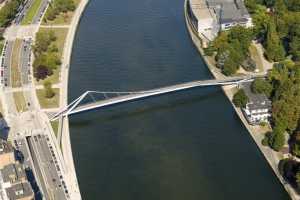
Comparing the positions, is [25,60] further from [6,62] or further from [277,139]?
[277,139]

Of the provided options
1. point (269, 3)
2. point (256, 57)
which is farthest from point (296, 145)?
point (269, 3)

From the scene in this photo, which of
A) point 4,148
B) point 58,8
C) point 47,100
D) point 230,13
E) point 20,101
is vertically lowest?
→ point 47,100

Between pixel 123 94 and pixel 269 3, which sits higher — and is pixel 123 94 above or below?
below

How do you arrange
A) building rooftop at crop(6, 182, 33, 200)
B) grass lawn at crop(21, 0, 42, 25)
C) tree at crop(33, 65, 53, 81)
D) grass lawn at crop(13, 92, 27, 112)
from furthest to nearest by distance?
grass lawn at crop(21, 0, 42, 25) < tree at crop(33, 65, 53, 81) < grass lawn at crop(13, 92, 27, 112) < building rooftop at crop(6, 182, 33, 200)

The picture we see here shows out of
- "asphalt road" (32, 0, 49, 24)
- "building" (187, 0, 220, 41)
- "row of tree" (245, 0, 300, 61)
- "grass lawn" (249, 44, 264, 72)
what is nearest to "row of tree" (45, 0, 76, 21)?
"asphalt road" (32, 0, 49, 24)

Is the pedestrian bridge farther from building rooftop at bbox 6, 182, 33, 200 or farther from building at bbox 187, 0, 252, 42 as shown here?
building rooftop at bbox 6, 182, 33, 200

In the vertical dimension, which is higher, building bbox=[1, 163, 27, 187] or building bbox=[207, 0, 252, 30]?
building bbox=[207, 0, 252, 30]
